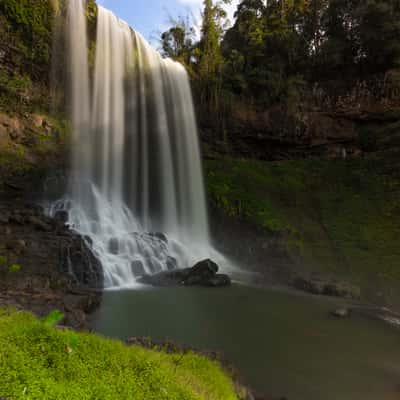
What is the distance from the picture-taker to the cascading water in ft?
50.2

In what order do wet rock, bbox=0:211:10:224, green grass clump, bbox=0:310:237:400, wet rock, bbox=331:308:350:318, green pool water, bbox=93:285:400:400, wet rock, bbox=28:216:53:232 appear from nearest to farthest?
green grass clump, bbox=0:310:237:400, green pool water, bbox=93:285:400:400, wet rock, bbox=331:308:350:318, wet rock, bbox=0:211:10:224, wet rock, bbox=28:216:53:232

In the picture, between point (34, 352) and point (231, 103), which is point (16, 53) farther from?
point (34, 352)

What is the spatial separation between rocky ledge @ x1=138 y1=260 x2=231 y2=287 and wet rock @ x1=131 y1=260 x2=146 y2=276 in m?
0.32

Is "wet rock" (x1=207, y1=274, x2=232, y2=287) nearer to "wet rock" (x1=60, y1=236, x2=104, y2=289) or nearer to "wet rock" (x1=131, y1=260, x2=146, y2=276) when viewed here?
"wet rock" (x1=131, y1=260, x2=146, y2=276)

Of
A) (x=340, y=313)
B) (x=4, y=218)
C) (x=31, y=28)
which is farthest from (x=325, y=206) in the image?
(x=31, y=28)

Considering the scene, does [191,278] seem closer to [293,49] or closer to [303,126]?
[303,126]

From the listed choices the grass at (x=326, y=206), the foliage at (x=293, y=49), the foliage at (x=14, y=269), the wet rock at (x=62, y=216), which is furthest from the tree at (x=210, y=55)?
the foliage at (x=14, y=269)

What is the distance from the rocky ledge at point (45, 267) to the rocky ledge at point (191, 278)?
1753mm

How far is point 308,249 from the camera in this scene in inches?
516

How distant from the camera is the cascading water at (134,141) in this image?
1530 cm

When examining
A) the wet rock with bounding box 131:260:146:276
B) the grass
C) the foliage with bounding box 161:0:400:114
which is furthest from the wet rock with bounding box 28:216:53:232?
the foliage with bounding box 161:0:400:114

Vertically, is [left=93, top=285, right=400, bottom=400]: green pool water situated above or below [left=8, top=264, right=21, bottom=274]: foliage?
below

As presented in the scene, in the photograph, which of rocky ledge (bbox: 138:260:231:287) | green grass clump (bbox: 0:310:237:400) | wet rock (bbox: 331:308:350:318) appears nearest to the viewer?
green grass clump (bbox: 0:310:237:400)

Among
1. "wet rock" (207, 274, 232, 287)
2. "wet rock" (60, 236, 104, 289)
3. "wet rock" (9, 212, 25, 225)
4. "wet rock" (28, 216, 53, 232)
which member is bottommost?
"wet rock" (207, 274, 232, 287)
